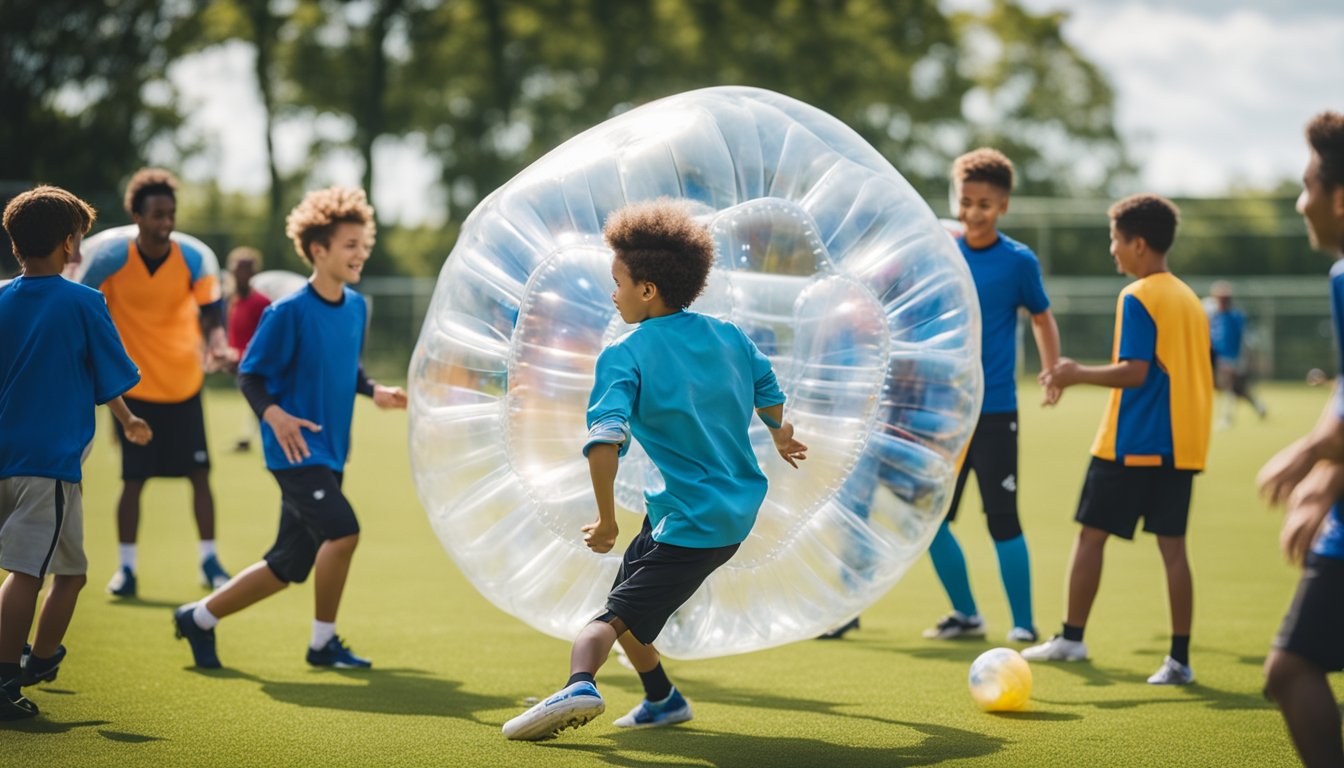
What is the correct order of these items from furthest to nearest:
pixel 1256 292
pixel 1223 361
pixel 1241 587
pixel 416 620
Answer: pixel 1256 292 → pixel 1223 361 → pixel 1241 587 → pixel 416 620

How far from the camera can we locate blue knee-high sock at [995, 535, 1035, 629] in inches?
238

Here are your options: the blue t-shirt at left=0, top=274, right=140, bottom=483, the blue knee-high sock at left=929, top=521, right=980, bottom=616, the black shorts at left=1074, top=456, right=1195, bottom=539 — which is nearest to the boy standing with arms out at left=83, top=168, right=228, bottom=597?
the blue t-shirt at left=0, top=274, right=140, bottom=483

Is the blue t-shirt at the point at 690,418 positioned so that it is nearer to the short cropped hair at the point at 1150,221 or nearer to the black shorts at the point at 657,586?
the black shorts at the point at 657,586

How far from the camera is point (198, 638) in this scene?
5.43 m

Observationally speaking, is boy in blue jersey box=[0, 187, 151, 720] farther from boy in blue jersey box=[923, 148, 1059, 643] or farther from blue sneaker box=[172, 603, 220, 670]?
boy in blue jersey box=[923, 148, 1059, 643]

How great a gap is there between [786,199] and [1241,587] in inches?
163

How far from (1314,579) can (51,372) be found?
3.91 metres

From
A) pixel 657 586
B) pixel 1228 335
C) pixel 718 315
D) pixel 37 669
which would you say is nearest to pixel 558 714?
pixel 657 586

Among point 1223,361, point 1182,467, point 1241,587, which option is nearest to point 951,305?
point 1182,467

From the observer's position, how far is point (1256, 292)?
32.6 meters

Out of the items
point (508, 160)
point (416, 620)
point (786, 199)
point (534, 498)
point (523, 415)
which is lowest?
point (416, 620)

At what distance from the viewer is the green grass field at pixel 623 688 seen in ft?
13.9

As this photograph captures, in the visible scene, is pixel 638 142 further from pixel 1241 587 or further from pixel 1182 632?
pixel 1241 587

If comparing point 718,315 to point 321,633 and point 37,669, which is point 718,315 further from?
point 37,669
